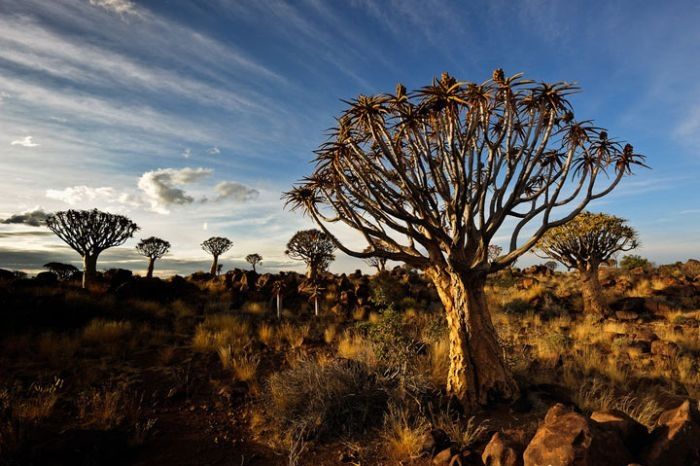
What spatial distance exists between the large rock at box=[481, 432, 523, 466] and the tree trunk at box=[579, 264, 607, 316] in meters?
13.2

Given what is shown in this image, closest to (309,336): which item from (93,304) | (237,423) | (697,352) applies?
(237,423)

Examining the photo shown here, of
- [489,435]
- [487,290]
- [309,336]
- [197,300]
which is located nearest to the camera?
[489,435]

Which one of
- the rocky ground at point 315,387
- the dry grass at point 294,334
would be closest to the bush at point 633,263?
the rocky ground at point 315,387

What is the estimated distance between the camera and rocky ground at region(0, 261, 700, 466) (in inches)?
170

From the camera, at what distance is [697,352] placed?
9.98 metres

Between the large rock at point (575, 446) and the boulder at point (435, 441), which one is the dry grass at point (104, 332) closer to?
the boulder at point (435, 441)

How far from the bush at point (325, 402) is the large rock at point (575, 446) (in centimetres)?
255

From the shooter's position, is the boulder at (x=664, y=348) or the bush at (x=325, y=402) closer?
the bush at (x=325, y=402)

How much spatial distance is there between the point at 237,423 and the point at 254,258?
31.0 metres

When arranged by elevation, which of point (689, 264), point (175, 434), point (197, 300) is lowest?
point (175, 434)

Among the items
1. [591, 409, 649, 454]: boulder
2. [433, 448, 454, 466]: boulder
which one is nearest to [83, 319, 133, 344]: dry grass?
[433, 448, 454, 466]: boulder

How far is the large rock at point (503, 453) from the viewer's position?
3840 mm

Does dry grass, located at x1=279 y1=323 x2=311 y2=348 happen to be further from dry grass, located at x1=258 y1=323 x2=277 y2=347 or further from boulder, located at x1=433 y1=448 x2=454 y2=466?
boulder, located at x1=433 y1=448 x2=454 y2=466

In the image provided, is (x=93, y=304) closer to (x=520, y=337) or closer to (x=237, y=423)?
(x=237, y=423)
